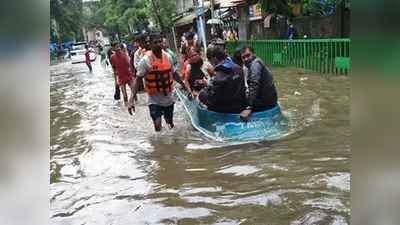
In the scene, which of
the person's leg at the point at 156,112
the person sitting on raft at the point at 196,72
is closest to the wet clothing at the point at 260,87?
the person's leg at the point at 156,112

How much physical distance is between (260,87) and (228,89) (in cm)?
46

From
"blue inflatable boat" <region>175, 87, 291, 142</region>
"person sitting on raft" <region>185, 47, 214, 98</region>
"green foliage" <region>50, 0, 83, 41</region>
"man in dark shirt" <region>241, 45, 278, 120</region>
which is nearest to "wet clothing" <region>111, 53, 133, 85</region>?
"person sitting on raft" <region>185, 47, 214, 98</region>

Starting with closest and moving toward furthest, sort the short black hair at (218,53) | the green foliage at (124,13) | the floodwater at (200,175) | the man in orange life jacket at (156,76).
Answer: the floodwater at (200,175) → the short black hair at (218,53) → the man in orange life jacket at (156,76) → the green foliage at (124,13)

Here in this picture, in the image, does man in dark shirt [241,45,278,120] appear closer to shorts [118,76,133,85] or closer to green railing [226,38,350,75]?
green railing [226,38,350,75]

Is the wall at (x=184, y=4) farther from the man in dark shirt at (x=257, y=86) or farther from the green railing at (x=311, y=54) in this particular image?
the man in dark shirt at (x=257, y=86)

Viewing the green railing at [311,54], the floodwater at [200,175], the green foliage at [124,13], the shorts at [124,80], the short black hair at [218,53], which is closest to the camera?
the floodwater at [200,175]

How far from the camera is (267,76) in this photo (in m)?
5.31

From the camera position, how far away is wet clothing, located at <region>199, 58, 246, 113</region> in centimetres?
525

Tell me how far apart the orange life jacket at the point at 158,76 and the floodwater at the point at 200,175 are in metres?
0.88

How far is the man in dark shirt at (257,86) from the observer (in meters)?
5.20
